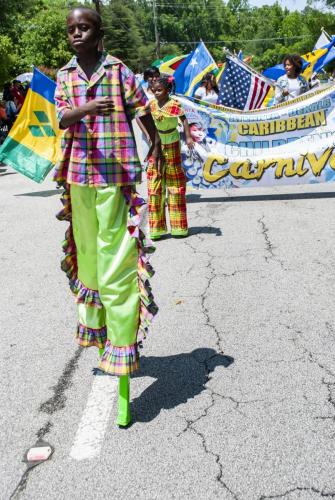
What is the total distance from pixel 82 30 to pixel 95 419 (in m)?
1.99

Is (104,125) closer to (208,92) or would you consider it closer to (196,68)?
(208,92)

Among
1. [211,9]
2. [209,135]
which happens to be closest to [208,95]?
[209,135]

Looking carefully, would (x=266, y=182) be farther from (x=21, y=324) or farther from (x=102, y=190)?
(x=102, y=190)

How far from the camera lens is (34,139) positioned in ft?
35.1

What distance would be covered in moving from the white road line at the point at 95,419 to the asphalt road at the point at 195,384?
0.01m

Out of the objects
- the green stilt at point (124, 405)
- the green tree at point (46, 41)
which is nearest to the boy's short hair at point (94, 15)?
the green stilt at point (124, 405)

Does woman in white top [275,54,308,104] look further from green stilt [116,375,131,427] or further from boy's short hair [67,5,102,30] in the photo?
green stilt [116,375,131,427]

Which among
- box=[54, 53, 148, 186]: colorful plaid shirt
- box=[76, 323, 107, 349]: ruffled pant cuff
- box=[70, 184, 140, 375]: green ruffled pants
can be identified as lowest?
box=[76, 323, 107, 349]: ruffled pant cuff

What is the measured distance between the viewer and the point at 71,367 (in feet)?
12.9

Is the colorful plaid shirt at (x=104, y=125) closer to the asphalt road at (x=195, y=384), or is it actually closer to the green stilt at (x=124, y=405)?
the green stilt at (x=124, y=405)

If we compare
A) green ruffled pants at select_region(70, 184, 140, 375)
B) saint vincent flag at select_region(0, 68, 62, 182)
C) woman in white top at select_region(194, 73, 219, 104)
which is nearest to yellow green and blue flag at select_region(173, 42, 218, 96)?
woman in white top at select_region(194, 73, 219, 104)

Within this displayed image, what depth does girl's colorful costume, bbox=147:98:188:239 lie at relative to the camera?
→ 22.8 feet

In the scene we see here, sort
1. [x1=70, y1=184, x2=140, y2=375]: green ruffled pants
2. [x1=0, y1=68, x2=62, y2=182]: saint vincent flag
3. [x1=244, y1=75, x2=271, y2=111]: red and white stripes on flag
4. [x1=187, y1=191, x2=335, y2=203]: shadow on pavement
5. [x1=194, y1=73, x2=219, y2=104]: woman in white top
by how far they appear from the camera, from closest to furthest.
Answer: [x1=70, y1=184, x2=140, y2=375]: green ruffled pants → [x1=187, y1=191, x2=335, y2=203]: shadow on pavement → [x1=0, y1=68, x2=62, y2=182]: saint vincent flag → [x1=244, y1=75, x2=271, y2=111]: red and white stripes on flag → [x1=194, y1=73, x2=219, y2=104]: woman in white top

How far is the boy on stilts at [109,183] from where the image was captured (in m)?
Answer: 3.09
